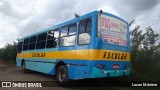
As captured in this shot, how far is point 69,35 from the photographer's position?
10.2m

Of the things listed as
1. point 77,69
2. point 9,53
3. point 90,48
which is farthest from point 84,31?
point 9,53

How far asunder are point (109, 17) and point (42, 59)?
5764 millimetres

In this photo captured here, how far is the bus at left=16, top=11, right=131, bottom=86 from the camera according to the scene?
8.45 meters

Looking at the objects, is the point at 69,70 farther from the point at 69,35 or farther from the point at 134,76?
the point at 134,76

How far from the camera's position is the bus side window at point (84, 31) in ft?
28.8

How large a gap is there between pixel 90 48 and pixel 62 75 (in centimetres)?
268

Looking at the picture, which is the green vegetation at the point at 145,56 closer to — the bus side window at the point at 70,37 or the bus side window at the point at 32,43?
the bus side window at the point at 70,37

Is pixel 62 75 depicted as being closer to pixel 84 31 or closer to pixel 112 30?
pixel 84 31

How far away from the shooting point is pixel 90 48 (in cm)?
847

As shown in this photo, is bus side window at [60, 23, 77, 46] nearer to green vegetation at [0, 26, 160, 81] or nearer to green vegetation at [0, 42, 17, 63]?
green vegetation at [0, 26, 160, 81]

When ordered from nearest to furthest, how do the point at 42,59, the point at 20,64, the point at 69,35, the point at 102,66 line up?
the point at 102,66, the point at 69,35, the point at 42,59, the point at 20,64

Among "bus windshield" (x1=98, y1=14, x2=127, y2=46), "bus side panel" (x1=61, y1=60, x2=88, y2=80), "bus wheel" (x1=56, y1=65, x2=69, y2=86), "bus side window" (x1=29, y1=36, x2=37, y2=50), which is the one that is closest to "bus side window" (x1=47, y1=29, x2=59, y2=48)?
"bus wheel" (x1=56, y1=65, x2=69, y2=86)

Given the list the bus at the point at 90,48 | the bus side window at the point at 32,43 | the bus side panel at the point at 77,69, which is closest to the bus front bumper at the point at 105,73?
the bus at the point at 90,48

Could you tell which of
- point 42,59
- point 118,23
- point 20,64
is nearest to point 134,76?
point 118,23
